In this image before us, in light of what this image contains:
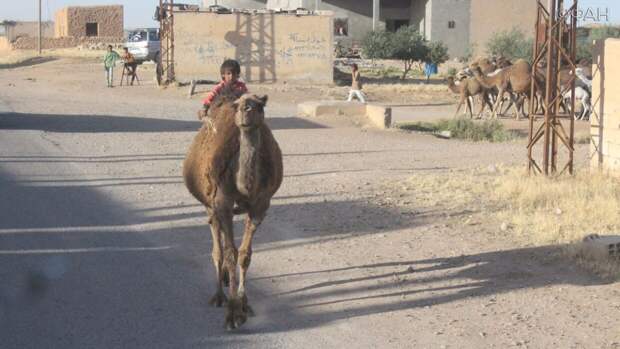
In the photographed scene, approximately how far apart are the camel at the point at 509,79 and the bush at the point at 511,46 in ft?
71.1

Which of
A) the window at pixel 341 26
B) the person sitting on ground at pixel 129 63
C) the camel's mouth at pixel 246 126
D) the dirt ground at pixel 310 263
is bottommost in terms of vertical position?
the dirt ground at pixel 310 263

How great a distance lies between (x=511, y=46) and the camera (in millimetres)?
55562

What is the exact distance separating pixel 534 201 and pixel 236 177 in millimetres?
6946

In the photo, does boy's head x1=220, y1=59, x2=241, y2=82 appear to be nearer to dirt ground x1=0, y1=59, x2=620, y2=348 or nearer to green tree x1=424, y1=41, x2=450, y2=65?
dirt ground x1=0, y1=59, x2=620, y2=348

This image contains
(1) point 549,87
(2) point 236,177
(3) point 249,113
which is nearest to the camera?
(3) point 249,113

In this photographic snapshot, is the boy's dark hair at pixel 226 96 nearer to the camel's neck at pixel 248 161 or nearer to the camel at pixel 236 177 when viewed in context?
the camel at pixel 236 177

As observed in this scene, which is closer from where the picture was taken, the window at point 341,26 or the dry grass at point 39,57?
the dry grass at point 39,57

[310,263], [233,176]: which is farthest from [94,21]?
[233,176]

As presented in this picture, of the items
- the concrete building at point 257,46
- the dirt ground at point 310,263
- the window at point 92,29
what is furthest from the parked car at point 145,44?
the dirt ground at point 310,263

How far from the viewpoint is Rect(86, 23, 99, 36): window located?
279 feet

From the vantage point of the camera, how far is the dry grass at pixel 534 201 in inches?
437

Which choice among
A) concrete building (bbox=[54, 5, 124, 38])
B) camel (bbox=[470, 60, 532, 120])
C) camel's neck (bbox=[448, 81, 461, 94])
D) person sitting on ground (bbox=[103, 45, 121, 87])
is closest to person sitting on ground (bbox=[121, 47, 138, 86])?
person sitting on ground (bbox=[103, 45, 121, 87])

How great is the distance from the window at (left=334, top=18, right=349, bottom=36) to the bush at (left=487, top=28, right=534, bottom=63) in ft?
40.4

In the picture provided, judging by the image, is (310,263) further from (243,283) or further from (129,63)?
(129,63)
